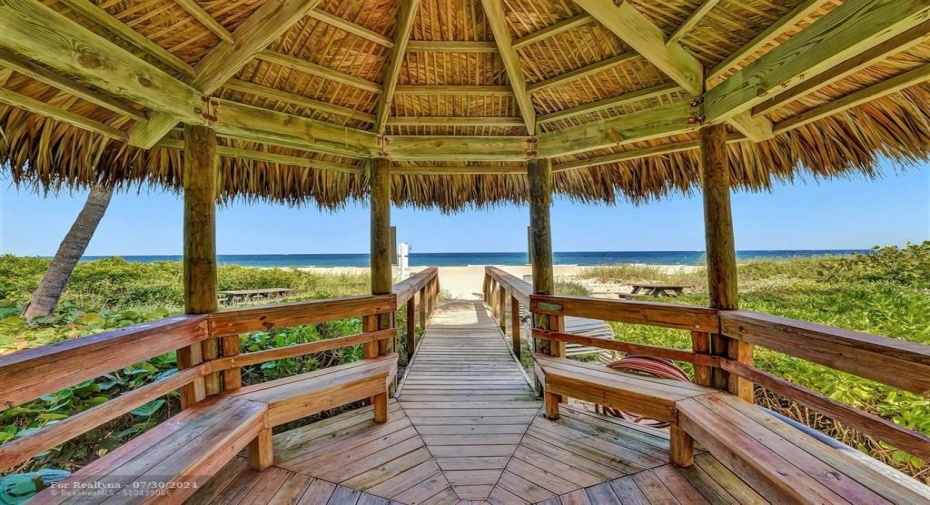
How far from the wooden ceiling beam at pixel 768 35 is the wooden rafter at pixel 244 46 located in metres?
2.47

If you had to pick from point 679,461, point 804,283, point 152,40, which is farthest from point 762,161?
point 804,283

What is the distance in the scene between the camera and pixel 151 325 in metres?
1.83

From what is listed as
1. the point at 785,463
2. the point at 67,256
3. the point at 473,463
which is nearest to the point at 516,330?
the point at 473,463

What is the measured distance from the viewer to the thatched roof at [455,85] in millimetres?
1724

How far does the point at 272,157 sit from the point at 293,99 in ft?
2.27

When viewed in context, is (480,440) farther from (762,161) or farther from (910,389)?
(762,161)

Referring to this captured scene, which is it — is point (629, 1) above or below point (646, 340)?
above

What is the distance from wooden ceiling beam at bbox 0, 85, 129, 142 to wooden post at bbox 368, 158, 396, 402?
1.73 metres

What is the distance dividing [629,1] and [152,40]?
2758 mm

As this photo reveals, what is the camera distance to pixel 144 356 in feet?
5.70

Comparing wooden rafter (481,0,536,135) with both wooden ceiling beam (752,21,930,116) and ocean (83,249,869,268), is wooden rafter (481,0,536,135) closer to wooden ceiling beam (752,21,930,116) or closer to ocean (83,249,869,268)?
wooden ceiling beam (752,21,930,116)

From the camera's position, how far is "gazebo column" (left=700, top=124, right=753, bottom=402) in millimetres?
2252

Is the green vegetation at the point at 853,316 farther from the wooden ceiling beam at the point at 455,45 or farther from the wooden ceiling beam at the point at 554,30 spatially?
the wooden ceiling beam at the point at 455,45

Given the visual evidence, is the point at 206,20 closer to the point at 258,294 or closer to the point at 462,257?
the point at 258,294
